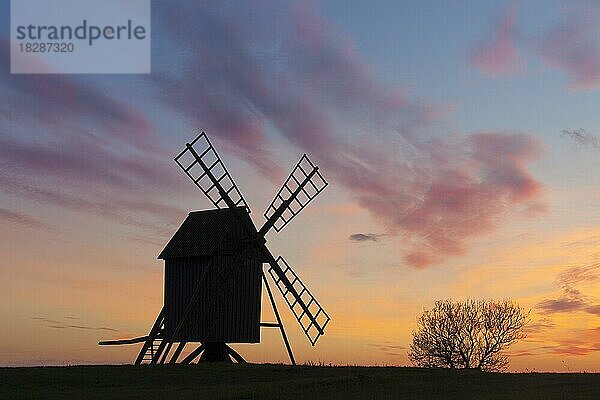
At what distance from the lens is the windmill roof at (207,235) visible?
165ft

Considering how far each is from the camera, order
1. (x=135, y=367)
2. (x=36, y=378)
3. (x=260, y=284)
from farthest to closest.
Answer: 1. (x=260, y=284)
2. (x=135, y=367)
3. (x=36, y=378)

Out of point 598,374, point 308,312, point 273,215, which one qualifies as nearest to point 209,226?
point 273,215

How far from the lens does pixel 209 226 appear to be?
51719mm

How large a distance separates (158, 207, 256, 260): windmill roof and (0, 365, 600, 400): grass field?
821 centimetres

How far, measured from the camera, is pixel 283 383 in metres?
34.4

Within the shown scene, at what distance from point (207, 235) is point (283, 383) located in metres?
18.4

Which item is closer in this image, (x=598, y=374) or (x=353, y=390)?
(x=353, y=390)

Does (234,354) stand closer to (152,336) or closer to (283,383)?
(152,336)

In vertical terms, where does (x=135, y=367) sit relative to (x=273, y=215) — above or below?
below

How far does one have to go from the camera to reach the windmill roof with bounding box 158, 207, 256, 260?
1980 inches

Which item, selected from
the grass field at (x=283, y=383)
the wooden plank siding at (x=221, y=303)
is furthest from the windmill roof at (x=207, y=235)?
the grass field at (x=283, y=383)

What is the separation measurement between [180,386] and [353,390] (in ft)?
27.8

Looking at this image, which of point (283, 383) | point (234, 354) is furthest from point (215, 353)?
point (283, 383)

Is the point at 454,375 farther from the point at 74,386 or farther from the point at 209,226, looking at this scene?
the point at 209,226
